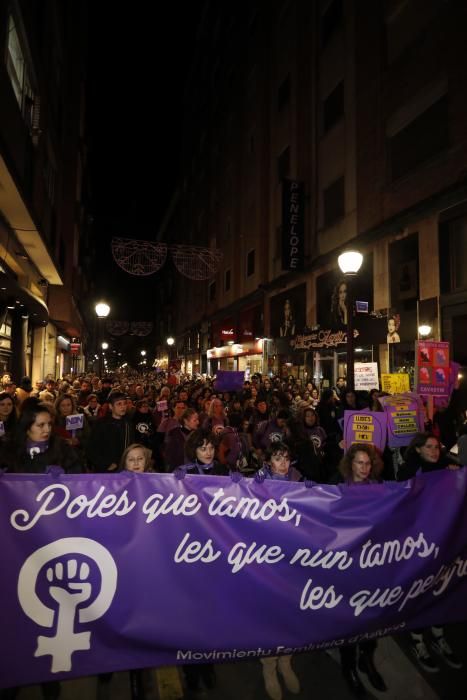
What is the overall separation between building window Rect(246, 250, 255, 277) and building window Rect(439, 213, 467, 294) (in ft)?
61.5

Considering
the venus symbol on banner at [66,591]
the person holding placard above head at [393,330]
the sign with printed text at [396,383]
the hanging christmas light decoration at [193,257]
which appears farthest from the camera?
the hanging christmas light decoration at [193,257]

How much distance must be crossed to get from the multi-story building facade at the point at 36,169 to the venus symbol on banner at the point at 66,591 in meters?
8.00

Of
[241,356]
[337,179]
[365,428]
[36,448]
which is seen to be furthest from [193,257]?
[36,448]

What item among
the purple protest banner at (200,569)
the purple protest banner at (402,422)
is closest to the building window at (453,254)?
the purple protest banner at (402,422)

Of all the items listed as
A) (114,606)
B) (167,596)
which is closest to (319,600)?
(167,596)

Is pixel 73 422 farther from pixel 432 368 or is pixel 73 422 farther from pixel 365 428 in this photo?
pixel 432 368

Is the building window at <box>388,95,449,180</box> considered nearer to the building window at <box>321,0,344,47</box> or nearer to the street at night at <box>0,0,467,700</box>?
the street at night at <box>0,0,467,700</box>

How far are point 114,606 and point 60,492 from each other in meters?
0.82

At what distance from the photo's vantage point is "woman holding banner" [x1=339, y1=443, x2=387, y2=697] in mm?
3422

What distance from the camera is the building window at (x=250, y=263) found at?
31.9m

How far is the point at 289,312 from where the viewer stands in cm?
2514

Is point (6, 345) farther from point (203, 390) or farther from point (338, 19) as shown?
point (338, 19)

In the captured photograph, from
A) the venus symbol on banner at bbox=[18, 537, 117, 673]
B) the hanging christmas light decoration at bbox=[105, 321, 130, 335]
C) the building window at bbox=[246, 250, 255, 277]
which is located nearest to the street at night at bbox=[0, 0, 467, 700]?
the venus symbol on banner at bbox=[18, 537, 117, 673]

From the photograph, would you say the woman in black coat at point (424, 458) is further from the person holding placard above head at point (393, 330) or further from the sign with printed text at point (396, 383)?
the person holding placard above head at point (393, 330)
